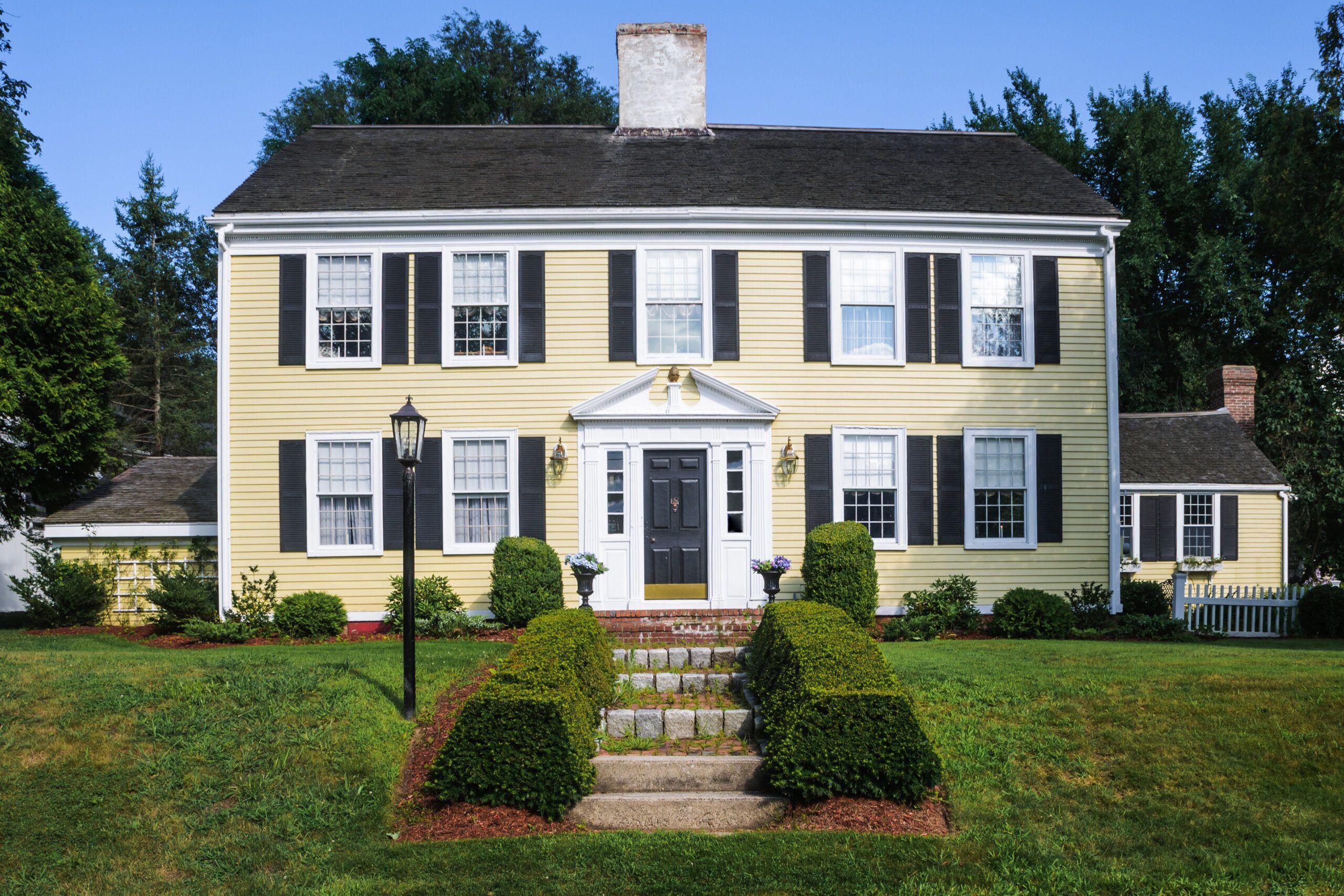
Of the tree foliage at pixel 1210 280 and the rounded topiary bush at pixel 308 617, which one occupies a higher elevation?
the tree foliage at pixel 1210 280

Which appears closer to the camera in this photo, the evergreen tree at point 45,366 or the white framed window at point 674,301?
the white framed window at point 674,301

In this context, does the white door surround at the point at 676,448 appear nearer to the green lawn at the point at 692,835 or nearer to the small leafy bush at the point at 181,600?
the green lawn at the point at 692,835

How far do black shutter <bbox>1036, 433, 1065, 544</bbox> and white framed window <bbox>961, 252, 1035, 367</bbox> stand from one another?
1282 millimetres

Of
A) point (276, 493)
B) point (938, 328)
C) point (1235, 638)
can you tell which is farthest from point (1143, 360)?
point (276, 493)

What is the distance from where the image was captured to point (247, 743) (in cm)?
756

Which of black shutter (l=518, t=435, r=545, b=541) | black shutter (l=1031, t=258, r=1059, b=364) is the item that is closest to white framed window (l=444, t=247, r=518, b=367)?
black shutter (l=518, t=435, r=545, b=541)

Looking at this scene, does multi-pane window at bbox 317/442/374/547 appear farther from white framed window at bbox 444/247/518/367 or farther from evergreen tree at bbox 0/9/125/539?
evergreen tree at bbox 0/9/125/539

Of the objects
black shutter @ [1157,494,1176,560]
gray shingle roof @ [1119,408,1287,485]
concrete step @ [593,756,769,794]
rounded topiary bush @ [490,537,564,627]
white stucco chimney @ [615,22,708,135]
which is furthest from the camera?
gray shingle roof @ [1119,408,1287,485]

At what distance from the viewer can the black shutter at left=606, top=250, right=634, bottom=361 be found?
13945 mm

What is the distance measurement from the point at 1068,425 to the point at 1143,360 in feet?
47.5

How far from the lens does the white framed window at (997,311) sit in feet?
47.0

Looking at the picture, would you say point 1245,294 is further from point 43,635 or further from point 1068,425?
point 43,635

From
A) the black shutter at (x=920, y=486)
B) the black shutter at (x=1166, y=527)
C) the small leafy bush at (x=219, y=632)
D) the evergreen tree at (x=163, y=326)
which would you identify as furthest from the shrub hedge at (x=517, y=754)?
the evergreen tree at (x=163, y=326)

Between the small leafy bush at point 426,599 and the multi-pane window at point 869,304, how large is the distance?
22.4 feet
